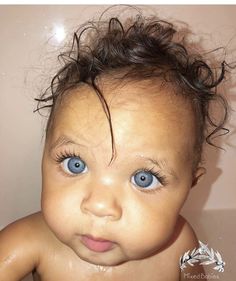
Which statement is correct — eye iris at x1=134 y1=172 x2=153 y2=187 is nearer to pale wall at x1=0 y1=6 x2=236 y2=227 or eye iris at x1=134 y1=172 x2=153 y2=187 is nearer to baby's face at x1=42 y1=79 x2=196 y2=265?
baby's face at x1=42 y1=79 x2=196 y2=265

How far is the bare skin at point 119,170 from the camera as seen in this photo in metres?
0.65

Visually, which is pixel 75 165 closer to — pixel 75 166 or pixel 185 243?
pixel 75 166

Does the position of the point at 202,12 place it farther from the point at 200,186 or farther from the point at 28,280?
the point at 28,280

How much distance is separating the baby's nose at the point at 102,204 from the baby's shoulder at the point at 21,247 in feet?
0.78

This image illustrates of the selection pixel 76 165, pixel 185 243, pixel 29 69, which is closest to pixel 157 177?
pixel 76 165

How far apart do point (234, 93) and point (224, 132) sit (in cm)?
13

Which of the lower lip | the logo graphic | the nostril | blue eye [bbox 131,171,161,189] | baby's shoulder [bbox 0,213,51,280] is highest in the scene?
blue eye [bbox 131,171,161,189]

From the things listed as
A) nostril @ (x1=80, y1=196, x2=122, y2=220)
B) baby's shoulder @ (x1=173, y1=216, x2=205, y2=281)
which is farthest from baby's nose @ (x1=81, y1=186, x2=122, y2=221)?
baby's shoulder @ (x1=173, y1=216, x2=205, y2=281)

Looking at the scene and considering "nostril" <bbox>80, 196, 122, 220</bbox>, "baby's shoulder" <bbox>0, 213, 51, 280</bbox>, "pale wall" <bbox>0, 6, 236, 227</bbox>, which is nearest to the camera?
"nostril" <bbox>80, 196, 122, 220</bbox>

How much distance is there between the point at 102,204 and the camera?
2.10 ft

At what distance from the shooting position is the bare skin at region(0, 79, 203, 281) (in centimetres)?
65

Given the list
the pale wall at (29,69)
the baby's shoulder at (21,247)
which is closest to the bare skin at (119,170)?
the baby's shoulder at (21,247)

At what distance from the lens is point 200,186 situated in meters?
1.35

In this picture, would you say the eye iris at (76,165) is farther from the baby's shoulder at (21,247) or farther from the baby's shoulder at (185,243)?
the baby's shoulder at (185,243)
